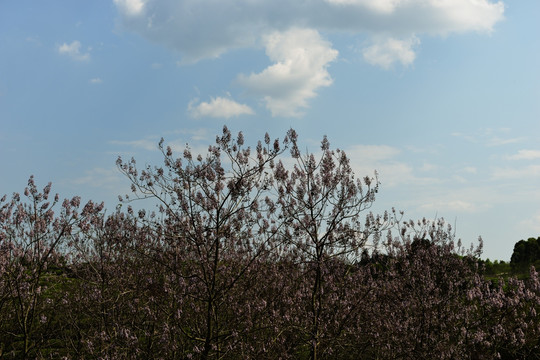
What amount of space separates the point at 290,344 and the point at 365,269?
3647 millimetres

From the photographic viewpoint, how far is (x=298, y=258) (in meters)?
11.6

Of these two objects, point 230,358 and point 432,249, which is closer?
point 230,358

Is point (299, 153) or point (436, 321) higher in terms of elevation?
point (299, 153)

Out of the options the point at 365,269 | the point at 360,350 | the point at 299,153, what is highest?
the point at 299,153

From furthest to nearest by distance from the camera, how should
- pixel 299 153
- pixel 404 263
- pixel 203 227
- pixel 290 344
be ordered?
pixel 404 263, pixel 290 344, pixel 299 153, pixel 203 227

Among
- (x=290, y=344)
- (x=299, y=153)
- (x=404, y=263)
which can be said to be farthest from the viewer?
(x=404, y=263)

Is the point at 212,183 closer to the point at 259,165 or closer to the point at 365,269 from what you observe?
the point at 259,165

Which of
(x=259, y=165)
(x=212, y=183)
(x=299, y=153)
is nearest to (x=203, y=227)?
(x=212, y=183)

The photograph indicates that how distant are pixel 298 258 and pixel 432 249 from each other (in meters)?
3.74

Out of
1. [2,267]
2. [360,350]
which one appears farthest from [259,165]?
[2,267]

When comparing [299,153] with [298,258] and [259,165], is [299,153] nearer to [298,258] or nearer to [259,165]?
[259,165]

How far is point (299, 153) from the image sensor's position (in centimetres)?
921

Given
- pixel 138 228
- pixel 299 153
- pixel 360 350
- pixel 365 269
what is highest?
pixel 299 153

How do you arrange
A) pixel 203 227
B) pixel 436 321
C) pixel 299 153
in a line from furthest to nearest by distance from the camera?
pixel 436 321 < pixel 299 153 < pixel 203 227
